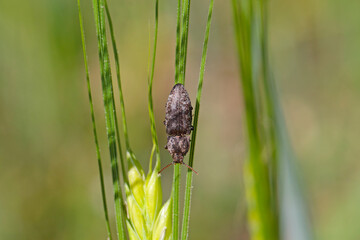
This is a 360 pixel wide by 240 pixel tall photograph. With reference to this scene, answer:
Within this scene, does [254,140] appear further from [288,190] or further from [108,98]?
[108,98]

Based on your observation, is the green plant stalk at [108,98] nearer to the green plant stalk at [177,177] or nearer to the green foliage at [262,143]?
the green plant stalk at [177,177]

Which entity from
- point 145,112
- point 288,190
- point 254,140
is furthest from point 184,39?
point 145,112

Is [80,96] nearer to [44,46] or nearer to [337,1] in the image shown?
[44,46]

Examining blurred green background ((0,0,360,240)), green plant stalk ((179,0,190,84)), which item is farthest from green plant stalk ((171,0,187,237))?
blurred green background ((0,0,360,240))

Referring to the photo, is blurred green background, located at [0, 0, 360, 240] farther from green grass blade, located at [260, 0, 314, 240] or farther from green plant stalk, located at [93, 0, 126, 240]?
green plant stalk, located at [93, 0, 126, 240]

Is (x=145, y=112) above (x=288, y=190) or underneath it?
above

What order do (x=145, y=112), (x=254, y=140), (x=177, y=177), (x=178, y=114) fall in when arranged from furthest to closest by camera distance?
(x=145, y=112)
(x=178, y=114)
(x=254, y=140)
(x=177, y=177)

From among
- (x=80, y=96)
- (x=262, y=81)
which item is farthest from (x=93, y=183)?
(x=262, y=81)

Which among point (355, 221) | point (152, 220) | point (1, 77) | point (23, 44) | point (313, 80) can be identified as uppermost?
point (23, 44)
